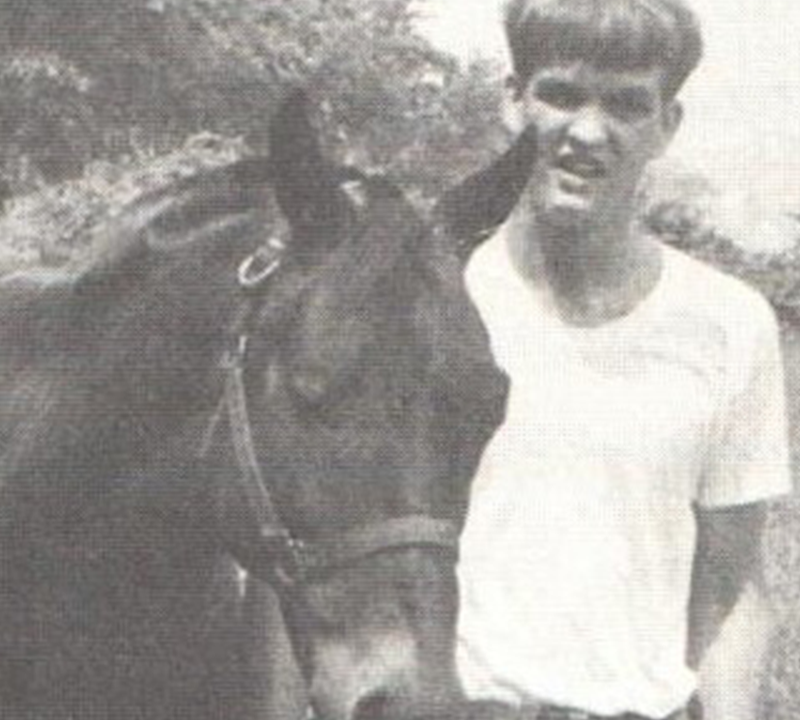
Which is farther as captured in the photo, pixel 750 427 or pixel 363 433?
pixel 750 427

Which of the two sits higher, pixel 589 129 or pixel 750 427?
pixel 589 129

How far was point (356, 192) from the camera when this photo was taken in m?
2.87

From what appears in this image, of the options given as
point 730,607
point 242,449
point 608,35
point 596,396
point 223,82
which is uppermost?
point 608,35

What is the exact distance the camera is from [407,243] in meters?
2.82

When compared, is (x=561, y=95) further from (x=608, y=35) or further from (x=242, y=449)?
(x=242, y=449)

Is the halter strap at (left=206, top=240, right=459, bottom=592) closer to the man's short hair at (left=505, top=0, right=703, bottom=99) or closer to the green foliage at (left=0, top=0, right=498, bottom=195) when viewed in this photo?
the man's short hair at (left=505, top=0, right=703, bottom=99)

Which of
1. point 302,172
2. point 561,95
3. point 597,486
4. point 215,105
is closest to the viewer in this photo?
point 302,172

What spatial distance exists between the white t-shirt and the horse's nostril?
0.29 m

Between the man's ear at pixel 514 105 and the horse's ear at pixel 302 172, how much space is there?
467 millimetres

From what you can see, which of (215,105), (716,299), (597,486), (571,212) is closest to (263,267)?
(571,212)

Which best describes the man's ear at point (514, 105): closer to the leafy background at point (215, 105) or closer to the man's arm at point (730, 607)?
the man's arm at point (730, 607)

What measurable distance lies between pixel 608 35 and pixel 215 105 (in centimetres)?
1236

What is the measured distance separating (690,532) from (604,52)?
79 centimetres

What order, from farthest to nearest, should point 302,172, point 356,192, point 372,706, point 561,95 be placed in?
1. point 561,95
2. point 356,192
3. point 302,172
4. point 372,706
